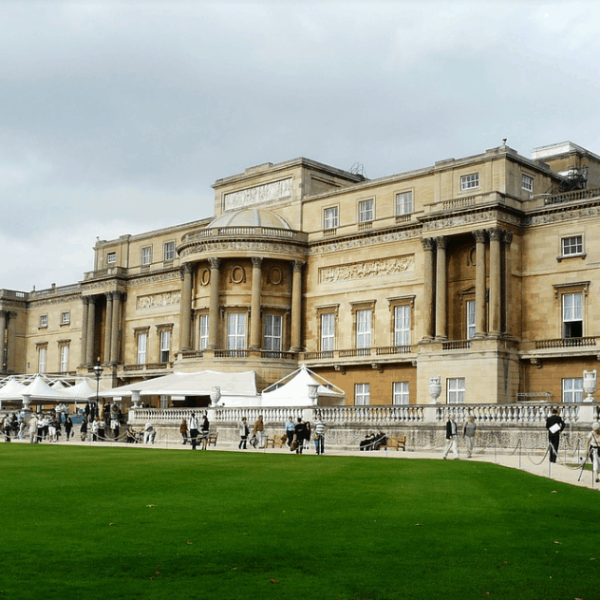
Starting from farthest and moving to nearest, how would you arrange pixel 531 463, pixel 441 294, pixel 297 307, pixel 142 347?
pixel 142 347
pixel 297 307
pixel 441 294
pixel 531 463

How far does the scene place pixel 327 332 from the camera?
5878cm

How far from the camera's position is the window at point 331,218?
59344mm

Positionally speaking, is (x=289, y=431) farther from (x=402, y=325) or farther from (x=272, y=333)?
(x=272, y=333)

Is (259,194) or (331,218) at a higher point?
(259,194)

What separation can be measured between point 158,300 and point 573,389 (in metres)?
33.8

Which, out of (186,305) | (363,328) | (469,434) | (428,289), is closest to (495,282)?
(428,289)

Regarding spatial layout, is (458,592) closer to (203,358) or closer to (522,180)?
(522,180)

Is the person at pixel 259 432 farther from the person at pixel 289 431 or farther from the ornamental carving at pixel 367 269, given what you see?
the ornamental carving at pixel 367 269

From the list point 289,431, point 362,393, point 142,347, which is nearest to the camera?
point 289,431

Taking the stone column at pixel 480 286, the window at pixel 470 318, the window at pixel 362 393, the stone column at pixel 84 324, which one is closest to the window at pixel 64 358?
the stone column at pixel 84 324

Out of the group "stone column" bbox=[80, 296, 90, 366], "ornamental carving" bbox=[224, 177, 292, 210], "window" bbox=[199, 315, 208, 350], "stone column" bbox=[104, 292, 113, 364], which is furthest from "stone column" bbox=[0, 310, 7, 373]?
"window" bbox=[199, 315, 208, 350]

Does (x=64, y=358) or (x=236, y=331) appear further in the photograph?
(x=64, y=358)

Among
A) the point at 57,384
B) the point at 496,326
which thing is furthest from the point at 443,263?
the point at 57,384

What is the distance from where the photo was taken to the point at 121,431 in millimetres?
54438
